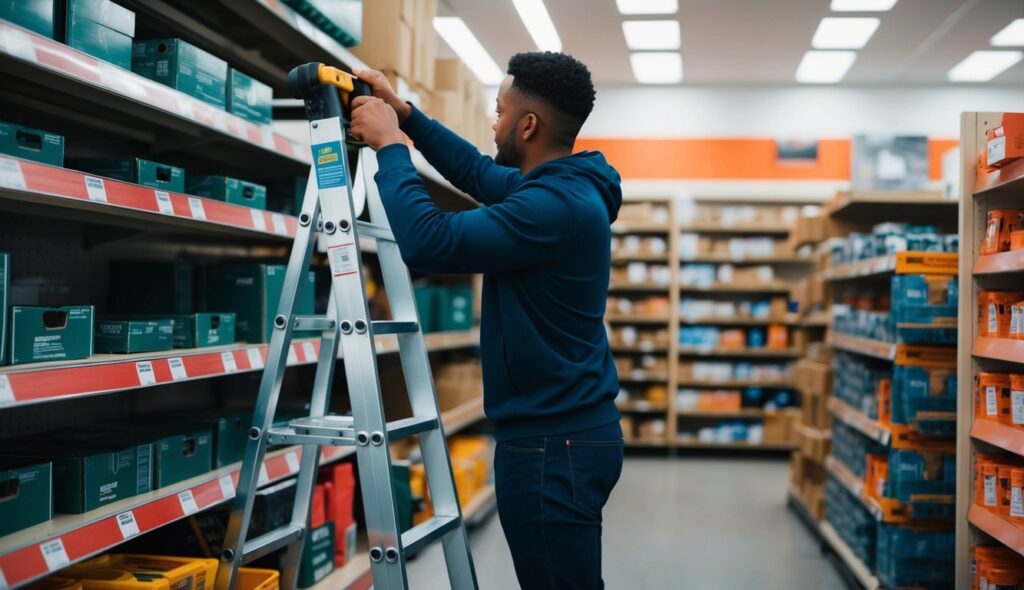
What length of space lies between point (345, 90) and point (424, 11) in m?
2.28

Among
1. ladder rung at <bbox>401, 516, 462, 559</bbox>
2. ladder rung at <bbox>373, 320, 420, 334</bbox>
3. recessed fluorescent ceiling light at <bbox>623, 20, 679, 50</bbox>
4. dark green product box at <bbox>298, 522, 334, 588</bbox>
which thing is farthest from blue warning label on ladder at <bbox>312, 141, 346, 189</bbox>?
recessed fluorescent ceiling light at <bbox>623, 20, 679, 50</bbox>

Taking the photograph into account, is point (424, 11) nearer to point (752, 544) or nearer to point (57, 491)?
point (57, 491)

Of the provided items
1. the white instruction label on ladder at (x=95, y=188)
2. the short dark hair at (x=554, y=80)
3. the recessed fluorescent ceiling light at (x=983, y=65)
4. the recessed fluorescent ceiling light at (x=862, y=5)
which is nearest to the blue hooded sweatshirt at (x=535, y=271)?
the short dark hair at (x=554, y=80)

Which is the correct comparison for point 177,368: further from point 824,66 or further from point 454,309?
point 824,66

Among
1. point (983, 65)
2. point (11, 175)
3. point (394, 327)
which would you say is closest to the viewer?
point (11, 175)

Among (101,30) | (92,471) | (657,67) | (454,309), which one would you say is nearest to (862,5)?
(657,67)

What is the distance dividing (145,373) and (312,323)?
414 mm

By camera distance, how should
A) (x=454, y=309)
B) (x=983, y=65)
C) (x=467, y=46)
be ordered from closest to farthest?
(x=454, y=309), (x=467, y=46), (x=983, y=65)

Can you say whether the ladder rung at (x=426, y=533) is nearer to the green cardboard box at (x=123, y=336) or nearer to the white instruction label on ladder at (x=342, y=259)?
the white instruction label on ladder at (x=342, y=259)

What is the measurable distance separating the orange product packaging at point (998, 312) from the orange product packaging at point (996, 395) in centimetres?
14

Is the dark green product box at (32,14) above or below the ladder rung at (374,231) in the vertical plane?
above

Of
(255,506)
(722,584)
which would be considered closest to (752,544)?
(722,584)

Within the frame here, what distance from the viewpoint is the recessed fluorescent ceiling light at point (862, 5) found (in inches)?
249

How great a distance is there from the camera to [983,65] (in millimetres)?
7934
